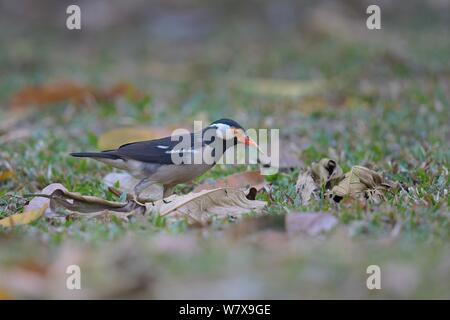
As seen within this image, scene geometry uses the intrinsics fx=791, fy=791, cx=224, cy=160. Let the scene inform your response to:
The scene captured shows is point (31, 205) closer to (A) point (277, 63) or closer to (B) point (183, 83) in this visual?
(B) point (183, 83)

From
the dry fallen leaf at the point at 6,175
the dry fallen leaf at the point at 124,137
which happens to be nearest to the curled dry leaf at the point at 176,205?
the dry fallen leaf at the point at 6,175

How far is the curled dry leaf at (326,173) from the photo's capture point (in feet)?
18.1

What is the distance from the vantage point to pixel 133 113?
27.7 ft

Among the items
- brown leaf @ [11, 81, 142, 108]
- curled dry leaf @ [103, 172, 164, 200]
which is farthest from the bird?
brown leaf @ [11, 81, 142, 108]

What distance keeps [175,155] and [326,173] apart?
108cm

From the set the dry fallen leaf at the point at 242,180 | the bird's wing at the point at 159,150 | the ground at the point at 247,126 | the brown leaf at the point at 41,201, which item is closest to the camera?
the ground at the point at 247,126

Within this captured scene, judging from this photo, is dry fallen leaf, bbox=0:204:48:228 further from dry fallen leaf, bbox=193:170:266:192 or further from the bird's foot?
dry fallen leaf, bbox=193:170:266:192

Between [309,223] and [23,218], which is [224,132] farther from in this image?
[23,218]

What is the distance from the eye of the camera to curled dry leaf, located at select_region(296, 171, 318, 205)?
5.31 metres

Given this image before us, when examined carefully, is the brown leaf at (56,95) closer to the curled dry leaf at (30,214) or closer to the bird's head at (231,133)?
the bird's head at (231,133)

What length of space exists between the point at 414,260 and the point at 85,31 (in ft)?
32.6

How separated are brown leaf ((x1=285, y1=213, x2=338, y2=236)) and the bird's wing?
134 cm

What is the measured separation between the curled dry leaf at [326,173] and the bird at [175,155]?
1.51 ft
